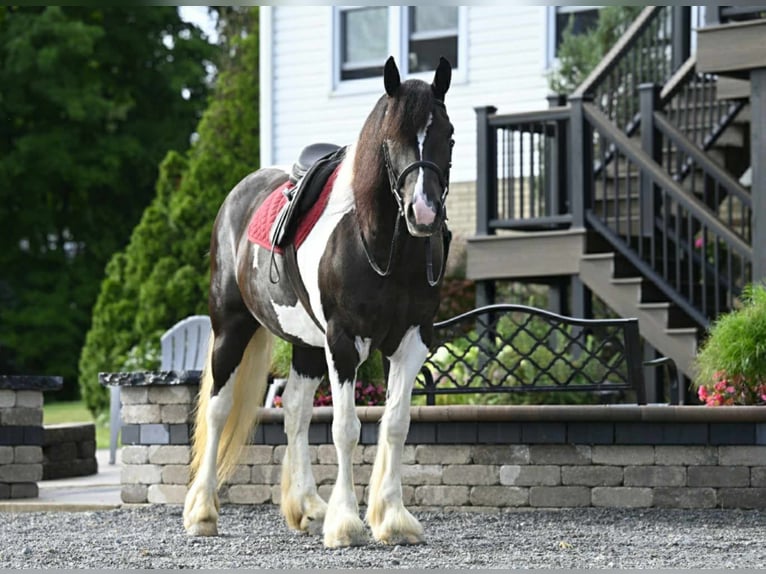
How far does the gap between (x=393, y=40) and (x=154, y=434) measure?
10.7 m

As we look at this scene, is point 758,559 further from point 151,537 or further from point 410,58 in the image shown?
point 410,58

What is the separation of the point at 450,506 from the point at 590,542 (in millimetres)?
1739

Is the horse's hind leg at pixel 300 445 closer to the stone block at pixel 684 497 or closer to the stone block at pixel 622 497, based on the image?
the stone block at pixel 622 497

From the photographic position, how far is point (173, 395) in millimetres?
9141

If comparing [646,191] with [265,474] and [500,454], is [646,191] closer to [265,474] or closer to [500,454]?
[500,454]

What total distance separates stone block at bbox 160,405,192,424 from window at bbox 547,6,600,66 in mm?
9566

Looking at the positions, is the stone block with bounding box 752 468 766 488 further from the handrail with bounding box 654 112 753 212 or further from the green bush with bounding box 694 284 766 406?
the handrail with bounding box 654 112 753 212

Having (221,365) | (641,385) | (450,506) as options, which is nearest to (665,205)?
(641,385)

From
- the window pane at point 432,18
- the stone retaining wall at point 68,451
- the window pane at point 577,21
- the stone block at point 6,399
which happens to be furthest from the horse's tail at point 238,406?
the window pane at point 432,18

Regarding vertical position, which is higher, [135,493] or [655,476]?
[655,476]

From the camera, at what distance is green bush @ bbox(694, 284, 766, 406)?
8.32 m

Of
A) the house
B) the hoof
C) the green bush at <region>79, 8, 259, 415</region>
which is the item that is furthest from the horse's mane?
the green bush at <region>79, 8, 259, 415</region>

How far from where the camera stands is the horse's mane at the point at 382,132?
6.29 meters

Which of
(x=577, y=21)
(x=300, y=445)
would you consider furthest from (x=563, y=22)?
(x=300, y=445)
